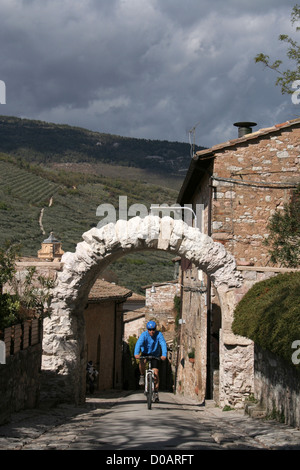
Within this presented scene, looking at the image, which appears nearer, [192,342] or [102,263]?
[102,263]

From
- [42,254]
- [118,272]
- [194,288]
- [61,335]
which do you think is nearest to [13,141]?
[118,272]

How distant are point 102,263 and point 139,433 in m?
5.54

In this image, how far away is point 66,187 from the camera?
67.6m

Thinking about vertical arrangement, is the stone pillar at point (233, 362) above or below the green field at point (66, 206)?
below

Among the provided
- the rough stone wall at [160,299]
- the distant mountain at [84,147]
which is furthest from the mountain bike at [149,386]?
the distant mountain at [84,147]

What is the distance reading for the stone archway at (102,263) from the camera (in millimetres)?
12484

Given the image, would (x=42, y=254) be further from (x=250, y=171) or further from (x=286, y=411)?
(x=286, y=411)

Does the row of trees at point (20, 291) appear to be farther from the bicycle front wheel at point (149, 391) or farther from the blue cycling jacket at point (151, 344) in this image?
the bicycle front wheel at point (149, 391)

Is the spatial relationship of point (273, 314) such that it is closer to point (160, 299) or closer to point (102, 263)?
→ point (102, 263)

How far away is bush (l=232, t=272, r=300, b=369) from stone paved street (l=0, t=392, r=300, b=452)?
3.74ft

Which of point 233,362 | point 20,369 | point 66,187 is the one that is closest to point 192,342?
point 233,362

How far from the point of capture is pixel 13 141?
286 feet

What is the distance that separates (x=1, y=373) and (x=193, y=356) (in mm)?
11714

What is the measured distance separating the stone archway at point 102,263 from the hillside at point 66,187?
11.2 meters
